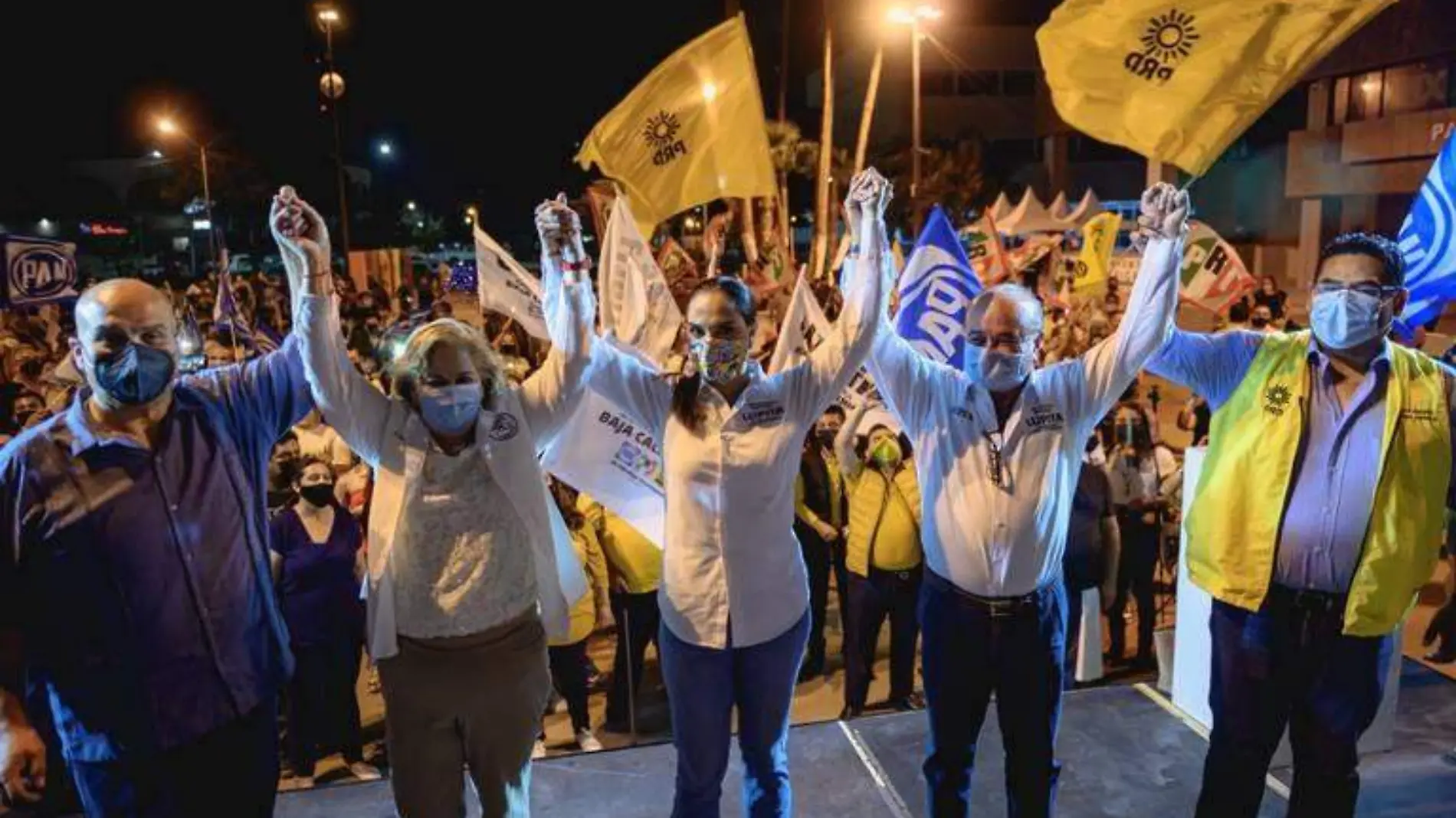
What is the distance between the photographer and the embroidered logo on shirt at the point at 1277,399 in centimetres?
322

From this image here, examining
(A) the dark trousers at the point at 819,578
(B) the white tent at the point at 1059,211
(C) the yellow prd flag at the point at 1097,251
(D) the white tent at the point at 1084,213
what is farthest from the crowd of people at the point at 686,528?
(B) the white tent at the point at 1059,211

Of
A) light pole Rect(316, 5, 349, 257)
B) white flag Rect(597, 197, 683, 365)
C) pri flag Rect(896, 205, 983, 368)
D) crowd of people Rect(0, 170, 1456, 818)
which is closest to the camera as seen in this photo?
crowd of people Rect(0, 170, 1456, 818)

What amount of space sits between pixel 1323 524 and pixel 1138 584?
364 centimetres

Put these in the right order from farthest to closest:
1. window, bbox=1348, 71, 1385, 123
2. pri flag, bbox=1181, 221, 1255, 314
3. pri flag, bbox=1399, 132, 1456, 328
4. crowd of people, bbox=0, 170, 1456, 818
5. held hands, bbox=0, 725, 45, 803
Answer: window, bbox=1348, 71, 1385, 123
pri flag, bbox=1181, 221, 1255, 314
pri flag, bbox=1399, 132, 1456, 328
crowd of people, bbox=0, 170, 1456, 818
held hands, bbox=0, 725, 45, 803

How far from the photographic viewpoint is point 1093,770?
13.8 ft

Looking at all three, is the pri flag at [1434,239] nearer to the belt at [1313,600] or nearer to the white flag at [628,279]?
the belt at [1313,600]

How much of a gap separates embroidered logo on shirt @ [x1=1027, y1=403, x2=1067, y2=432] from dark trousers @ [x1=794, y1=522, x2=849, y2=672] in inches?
120

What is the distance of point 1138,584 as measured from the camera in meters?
6.63

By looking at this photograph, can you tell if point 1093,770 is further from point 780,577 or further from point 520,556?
point 520,556

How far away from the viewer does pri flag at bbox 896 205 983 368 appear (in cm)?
536

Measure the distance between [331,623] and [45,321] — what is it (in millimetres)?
12990

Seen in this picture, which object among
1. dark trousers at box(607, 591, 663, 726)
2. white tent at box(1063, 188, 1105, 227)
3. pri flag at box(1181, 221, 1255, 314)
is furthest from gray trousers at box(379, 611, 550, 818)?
white tent at box(1063, 188, 1105, 227)

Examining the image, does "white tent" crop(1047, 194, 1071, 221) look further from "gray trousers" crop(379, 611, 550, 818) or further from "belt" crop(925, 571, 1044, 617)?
"gray trousers" crop(379, 611, 550, 818)

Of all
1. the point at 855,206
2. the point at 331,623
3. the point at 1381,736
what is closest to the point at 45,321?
the point at 331,623
